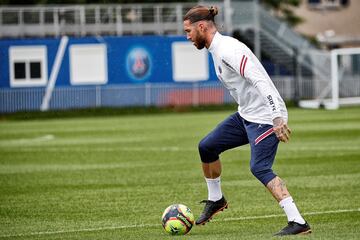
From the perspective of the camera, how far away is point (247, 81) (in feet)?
34.4

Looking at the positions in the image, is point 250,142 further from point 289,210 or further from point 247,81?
point 289,210

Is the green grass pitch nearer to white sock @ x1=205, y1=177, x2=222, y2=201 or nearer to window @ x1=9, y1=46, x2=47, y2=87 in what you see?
white sock @ x1=205, y1=177, x2=222, y2=201

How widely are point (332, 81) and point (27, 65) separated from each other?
44.1 ft

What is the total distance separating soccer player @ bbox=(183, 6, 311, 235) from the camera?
33.7ft

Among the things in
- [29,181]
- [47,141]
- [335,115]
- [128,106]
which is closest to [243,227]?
[29,181]

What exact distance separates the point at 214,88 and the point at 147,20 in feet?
18.5

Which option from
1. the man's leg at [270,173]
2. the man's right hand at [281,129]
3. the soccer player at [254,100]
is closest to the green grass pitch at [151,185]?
the man's leg at [270,173]

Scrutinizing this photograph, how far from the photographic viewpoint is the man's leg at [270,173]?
10.3m

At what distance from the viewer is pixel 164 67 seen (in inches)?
1961

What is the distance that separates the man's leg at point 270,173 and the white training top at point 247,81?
0.14 m

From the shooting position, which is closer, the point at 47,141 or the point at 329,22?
the point at 47,141

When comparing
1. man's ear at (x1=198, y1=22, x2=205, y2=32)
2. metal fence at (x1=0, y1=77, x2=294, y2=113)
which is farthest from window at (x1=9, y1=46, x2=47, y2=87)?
man's ear at (x1=198, y1=22, x2=205, y2=32)

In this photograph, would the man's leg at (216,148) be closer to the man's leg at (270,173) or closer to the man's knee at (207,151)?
the man's knee at (207,151)

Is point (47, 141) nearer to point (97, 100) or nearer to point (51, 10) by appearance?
point (97, 100)
